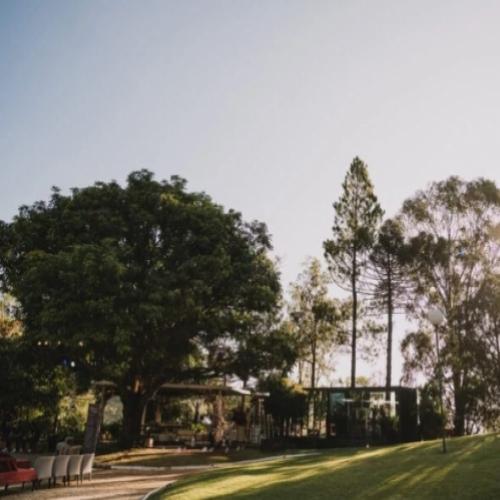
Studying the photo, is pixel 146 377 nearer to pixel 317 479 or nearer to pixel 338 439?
pixel 338 439

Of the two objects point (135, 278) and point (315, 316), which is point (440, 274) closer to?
point (315, 316)

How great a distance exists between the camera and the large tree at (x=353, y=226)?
35.3 meters

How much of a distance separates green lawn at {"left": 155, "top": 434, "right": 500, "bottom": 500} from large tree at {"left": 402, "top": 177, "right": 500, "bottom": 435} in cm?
1796

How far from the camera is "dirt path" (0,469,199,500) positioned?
1347 centimetres

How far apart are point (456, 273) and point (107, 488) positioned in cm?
2573

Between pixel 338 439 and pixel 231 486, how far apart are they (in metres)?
16.9

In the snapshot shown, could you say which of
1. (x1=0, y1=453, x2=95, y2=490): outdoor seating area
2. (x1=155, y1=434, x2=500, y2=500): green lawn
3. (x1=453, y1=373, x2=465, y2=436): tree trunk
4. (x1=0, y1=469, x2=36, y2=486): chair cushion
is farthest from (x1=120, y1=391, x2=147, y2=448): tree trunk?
(x1=453, y1=373, x2=465, y2=436): tree trunk

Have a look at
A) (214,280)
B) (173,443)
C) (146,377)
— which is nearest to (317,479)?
(214,280)

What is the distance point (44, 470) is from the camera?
49.9 ft

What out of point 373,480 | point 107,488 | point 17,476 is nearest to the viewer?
point 373,480

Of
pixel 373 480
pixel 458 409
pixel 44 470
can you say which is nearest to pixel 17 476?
pixel 44 470

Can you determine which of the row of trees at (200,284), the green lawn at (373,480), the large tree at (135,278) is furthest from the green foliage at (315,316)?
the green lawn at (373,480)

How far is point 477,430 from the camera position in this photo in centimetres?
3278

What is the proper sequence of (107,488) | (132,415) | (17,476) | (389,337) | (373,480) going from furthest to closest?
(389,337)
(132,415)
(107,488)
(17,476)
(373,480)
